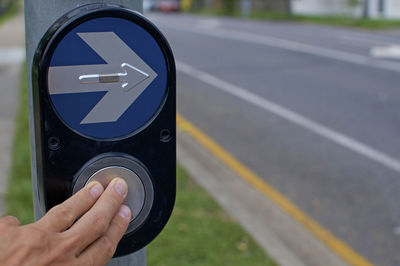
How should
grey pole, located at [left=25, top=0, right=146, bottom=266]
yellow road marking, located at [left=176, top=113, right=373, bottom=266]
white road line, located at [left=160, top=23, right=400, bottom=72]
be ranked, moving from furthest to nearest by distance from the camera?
white road line, located at [left=160, top=23, right=400, bottom=72] → yellow road marking, located at [left=176, top=113, right=373, bottom=266] → grey pole, located at [left=25, top=0, right=146, bottom=266]

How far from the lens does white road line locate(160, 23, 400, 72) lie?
11.4 meters

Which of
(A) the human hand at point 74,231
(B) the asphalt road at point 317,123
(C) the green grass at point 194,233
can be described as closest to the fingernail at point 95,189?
(A) the human hand at point 74,231

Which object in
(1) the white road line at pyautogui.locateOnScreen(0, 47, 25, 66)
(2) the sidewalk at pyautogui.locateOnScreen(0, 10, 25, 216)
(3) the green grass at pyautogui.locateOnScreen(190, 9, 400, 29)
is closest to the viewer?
(2) the sidewalk at pyautogui.locateOnScreen(0, 10, 25, 216)

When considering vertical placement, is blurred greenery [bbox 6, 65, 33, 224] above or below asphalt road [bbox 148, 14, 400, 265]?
above

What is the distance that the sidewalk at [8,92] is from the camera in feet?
16.3

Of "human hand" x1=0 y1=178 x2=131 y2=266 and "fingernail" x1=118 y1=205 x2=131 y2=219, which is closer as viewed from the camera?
"human hand" x1=0 y1=178 x2=131 y2=266

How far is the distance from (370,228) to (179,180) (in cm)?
151

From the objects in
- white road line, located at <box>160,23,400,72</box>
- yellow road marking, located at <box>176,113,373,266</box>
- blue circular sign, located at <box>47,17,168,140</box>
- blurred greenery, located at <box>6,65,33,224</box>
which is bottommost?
yellow road marking, located at <box>176,113,373,266</box>

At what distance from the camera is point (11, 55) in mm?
13445

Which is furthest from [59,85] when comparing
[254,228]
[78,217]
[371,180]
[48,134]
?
[371,180]

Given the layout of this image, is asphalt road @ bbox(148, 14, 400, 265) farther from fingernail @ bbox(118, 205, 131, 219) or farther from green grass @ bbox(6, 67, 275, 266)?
fingernail @ bbox(118, 205, 131, 219)

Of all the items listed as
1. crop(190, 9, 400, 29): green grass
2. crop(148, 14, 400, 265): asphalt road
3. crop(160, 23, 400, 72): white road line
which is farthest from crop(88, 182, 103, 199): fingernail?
crop(190, 9, 400, 29): green grass

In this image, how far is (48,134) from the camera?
109cm

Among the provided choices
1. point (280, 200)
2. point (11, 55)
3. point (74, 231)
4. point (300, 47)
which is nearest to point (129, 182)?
point (74, 231)
